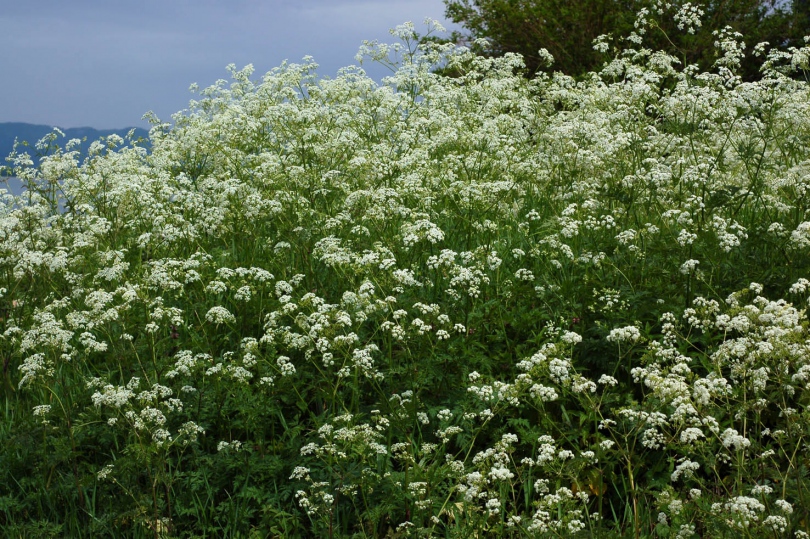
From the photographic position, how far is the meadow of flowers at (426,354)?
4156 millimetres

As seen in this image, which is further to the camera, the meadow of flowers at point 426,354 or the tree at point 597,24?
the tree at point 597,24

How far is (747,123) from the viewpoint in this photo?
7.75 meters

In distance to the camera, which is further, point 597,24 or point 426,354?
point 597,24

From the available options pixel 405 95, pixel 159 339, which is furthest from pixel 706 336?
pixel 405 95

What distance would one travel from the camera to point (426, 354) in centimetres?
548

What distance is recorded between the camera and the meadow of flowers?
4.16 m

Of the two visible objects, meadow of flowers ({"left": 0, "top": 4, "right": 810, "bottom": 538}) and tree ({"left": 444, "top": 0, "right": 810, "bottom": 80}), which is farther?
tree ({"left": 444, "top": 0, "right": 810, "bottom": 80})

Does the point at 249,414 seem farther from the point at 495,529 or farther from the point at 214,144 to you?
the point at 214,144

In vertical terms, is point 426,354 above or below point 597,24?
below

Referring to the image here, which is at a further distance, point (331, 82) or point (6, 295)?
point (331, 82)

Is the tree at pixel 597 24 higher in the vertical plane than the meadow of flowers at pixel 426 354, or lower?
higher

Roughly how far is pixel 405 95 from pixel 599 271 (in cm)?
491

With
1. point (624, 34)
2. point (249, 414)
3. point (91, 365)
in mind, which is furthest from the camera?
point (624, 34)

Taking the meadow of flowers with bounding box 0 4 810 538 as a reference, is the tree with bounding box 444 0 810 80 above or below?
above
